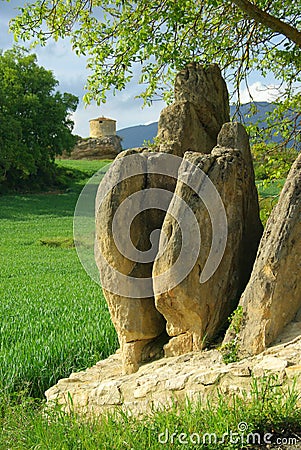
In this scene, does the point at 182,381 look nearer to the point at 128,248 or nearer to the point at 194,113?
the point at 128,248

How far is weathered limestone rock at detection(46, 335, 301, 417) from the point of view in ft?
13.0

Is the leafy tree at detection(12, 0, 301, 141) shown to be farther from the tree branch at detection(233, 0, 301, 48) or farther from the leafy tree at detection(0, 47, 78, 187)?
the leafy tree at detection(0, 47, 78, 187)

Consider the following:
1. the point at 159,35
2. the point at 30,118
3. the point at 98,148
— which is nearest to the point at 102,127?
the point at 98,148

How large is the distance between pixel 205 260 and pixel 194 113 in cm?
→ 202

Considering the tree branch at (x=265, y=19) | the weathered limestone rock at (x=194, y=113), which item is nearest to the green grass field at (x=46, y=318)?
the weathered limestone rock at (x=194, y=113)

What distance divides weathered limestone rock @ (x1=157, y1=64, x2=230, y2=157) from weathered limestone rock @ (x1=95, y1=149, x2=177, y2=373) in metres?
0.60

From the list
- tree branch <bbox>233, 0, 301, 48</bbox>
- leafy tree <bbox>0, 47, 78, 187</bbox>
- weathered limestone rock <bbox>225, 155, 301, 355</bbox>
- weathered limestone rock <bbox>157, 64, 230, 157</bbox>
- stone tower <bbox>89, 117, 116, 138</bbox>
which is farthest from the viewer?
stone tower <bbox>89, 117, 116, 138</bbox>

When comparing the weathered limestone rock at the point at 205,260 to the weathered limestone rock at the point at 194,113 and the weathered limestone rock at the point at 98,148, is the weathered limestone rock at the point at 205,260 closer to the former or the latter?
the weathered limestone rock at the point at 194,113

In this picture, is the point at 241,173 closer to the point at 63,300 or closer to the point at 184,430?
the point at 184,430

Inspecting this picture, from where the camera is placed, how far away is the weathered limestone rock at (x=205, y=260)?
495 cm

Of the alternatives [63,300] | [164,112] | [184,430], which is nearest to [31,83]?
[63,300]

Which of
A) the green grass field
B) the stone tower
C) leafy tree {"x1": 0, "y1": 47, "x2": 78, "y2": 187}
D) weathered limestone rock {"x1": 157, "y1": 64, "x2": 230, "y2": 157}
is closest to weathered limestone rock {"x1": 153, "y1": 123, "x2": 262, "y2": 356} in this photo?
weathered limestone rock {"x1": 157, "y1": 64, "x2": 230, "y2": 157}

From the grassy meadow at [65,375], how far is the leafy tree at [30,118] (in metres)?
26.1

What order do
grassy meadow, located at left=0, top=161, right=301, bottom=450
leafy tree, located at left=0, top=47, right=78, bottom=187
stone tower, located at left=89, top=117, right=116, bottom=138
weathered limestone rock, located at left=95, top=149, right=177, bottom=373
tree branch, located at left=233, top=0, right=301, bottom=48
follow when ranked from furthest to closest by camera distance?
stone tower, located at left=89, top=117, right=116, bottom=138 < leafy tree, located at left=0, top=47, right=78, bottom=187 < tree branch, located at left=233, top=0, right=301, bottom=48 < weathered limestone rock, located at left=95, top=149, right=177, bottom=373 < grassy meadow, located at left=0, top=161, right=301, bottom=450
